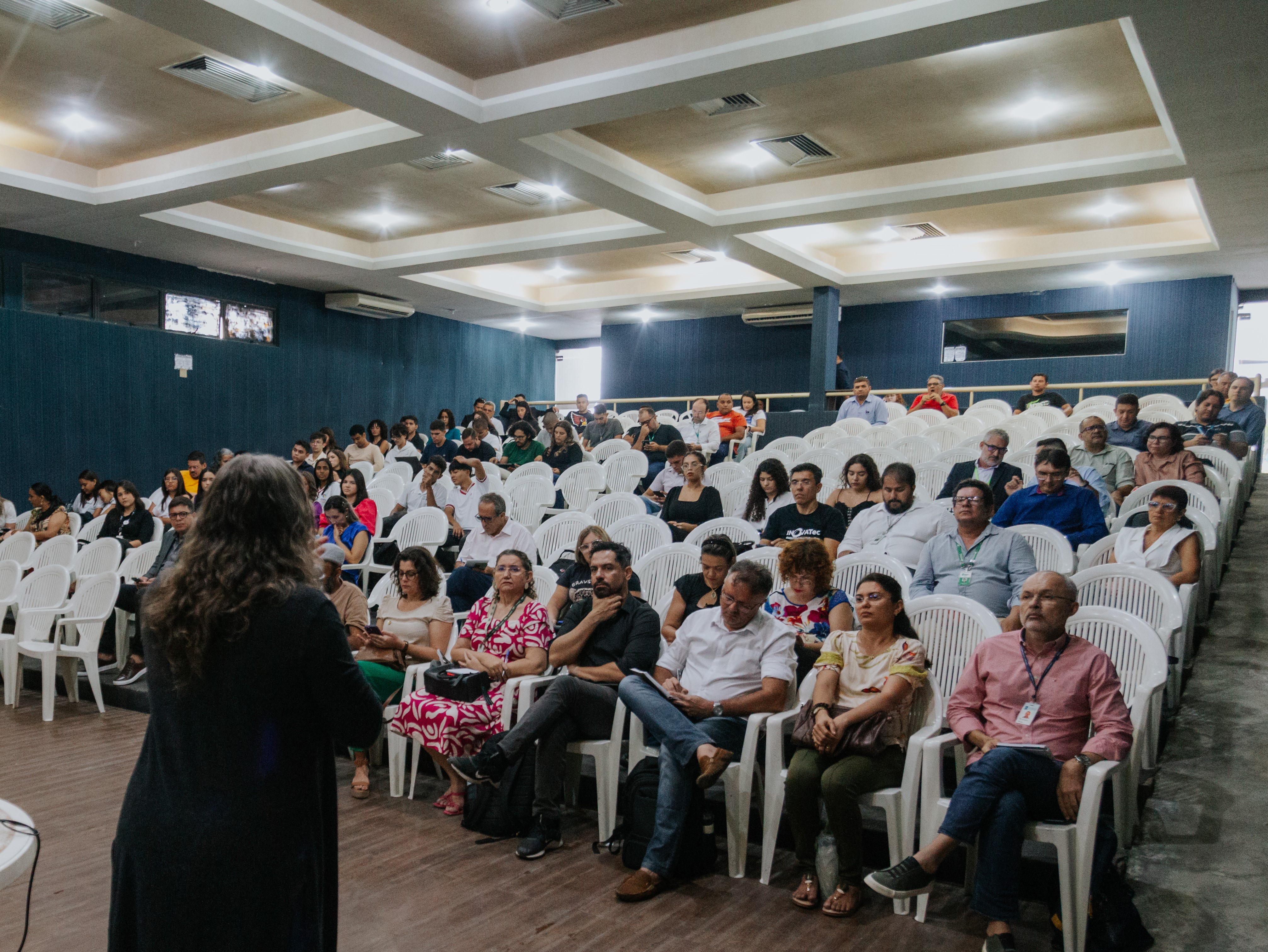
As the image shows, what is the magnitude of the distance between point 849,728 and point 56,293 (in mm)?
10092

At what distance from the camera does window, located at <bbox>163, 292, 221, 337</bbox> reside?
1125 cm

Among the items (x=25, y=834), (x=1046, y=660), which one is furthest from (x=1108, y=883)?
(x=25, y=834)

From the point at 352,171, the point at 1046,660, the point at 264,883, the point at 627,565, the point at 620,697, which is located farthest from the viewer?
the point at 352,171

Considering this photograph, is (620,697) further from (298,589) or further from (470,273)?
(470,273)

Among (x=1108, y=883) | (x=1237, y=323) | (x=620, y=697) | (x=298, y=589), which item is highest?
(x=1237, y=323)

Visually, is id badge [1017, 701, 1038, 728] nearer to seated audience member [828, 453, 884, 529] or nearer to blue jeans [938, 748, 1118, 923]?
blue jeans [938, 748, 1118, 923]

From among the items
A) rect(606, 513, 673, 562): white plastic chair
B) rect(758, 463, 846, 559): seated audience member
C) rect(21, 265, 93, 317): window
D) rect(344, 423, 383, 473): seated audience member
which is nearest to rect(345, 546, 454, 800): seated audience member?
rect(606, 513, 673, 562): white plastic chair

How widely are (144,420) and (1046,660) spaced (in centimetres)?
1060

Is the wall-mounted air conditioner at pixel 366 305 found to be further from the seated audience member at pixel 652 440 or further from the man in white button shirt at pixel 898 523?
the man in white button shirt at pixel 898 523

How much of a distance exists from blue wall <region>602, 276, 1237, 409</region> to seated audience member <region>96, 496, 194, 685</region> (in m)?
10.2

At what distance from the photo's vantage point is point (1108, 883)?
263 centimetres

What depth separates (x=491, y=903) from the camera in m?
2.96

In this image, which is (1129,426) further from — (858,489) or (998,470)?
(858,489)

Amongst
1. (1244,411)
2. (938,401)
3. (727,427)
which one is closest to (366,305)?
(727,427)
